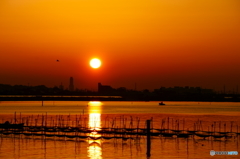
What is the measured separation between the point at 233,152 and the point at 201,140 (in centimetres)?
1074

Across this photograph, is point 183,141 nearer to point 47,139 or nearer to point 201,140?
point 201,140

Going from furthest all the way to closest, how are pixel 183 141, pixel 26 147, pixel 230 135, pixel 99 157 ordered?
pixel 230 135
pixel 183 141
pixel 26 147
pixel 99 157

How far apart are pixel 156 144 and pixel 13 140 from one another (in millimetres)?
16628

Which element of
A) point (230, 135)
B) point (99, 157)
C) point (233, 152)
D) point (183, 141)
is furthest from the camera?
point (230, 135)

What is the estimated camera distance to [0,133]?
65125mm

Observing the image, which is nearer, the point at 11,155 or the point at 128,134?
the point at 11,155

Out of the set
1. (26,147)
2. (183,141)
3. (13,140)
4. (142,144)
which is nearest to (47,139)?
(13,140)

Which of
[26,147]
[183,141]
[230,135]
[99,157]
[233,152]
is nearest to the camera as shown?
[99,157]

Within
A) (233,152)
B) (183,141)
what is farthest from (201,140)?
(233,152)

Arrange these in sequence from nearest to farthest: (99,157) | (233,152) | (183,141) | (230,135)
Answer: (99,157), (233,152), (183,141), (230,135)

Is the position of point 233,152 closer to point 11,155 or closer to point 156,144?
point 156,144

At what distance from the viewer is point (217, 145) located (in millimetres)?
54312

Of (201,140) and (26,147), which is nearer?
(26,147)

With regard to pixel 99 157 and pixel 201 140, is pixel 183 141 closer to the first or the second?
pixel 201 140
